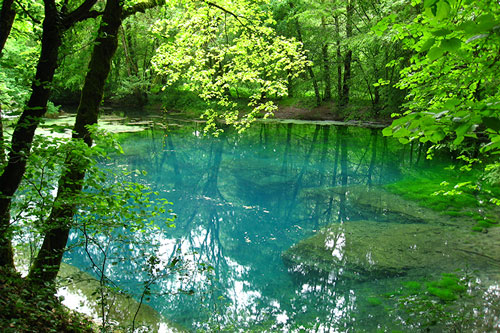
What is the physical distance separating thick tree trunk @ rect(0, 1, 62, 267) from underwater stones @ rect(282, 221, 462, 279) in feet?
15.7

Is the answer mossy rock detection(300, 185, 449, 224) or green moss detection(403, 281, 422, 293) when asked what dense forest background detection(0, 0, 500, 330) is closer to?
mossy rock detection(300, 185, 449, 224)

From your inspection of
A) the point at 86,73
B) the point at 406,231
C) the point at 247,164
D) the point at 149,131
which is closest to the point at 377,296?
the point at 406,231

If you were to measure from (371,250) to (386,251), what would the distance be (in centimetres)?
28

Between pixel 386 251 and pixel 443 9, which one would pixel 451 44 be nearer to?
pixel 443 9

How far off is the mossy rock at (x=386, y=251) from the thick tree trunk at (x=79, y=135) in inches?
162

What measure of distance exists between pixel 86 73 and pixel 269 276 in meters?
4.49

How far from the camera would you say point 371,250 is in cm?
674

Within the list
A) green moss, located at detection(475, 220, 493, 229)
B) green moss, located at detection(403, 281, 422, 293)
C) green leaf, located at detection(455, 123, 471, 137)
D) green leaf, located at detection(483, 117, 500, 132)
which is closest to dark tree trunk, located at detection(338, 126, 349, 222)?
green moss, located at detection(475, 220, 493, 229)

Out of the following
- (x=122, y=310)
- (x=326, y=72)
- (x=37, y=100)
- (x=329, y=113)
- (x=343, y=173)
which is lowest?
(x=122, y=310)

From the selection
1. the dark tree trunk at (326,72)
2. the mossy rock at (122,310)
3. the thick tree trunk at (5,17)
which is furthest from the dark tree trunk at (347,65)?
the thick tree trunk at (5,17)

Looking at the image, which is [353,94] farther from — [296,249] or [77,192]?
[77,192]

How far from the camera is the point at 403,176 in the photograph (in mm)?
12438

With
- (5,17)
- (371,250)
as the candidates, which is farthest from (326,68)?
(5,17)

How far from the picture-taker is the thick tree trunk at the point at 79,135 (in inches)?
130
